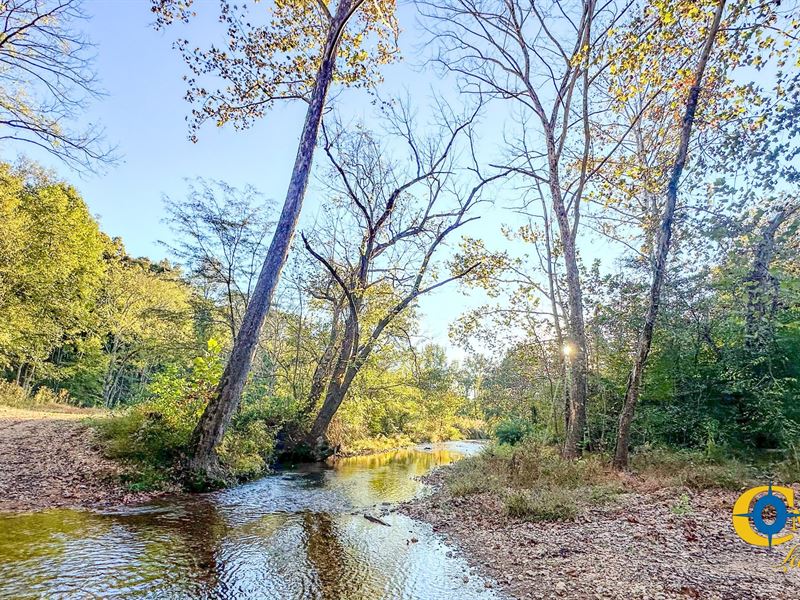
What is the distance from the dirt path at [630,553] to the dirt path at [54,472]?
5.63 metres

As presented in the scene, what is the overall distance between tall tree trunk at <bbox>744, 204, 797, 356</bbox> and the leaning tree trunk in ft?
27.7

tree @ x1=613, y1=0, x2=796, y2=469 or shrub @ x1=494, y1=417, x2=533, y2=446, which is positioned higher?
tree @ x1=613, y1=0, x2=796, y2=469

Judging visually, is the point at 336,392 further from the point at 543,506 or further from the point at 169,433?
the point at 543,506

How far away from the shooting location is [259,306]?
8.48 metres

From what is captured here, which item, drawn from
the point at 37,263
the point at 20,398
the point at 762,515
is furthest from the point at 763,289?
the point at 20,398

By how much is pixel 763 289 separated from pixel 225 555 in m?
8.89

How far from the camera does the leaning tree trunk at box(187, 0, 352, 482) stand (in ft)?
26.8

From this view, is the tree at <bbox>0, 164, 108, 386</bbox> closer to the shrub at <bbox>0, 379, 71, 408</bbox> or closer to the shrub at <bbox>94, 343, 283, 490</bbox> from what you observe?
the shrub at <bbox>0, 379, 71, 408</bbox>

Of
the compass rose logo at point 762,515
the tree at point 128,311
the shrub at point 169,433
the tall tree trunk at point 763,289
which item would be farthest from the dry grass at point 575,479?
the tree at point 128,311

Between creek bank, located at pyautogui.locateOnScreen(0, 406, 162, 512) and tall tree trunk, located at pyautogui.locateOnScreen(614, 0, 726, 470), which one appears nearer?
creek bank, located at pyautogui.locateOnScreen(0, 406, 162, 512)

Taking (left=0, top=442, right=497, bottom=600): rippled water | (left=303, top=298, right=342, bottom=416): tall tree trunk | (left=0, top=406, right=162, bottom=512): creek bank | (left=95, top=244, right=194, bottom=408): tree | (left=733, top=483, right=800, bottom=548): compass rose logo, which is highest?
(left=95, top=244, right=194, bottom=408): tree

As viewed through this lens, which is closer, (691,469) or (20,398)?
(691,469)

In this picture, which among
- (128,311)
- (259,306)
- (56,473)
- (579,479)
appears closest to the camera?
(56,473)

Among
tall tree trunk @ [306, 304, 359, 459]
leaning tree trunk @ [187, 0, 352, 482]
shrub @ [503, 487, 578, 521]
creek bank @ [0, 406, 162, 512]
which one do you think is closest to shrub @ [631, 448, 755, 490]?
shrub @ [503, 487, 578, 521]
